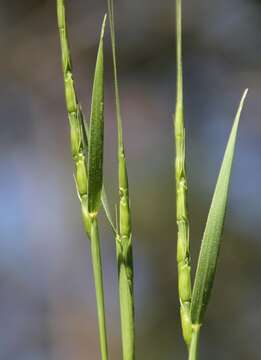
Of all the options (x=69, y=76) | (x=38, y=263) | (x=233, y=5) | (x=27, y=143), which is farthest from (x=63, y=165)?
(x=69, y=76)

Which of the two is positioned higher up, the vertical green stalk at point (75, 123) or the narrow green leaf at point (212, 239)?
the vertical green stalk at point (75, 123)

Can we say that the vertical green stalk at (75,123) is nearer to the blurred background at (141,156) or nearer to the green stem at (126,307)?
the green stem at (126,307)

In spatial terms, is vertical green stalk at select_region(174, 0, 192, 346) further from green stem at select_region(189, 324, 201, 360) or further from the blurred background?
the blurred background

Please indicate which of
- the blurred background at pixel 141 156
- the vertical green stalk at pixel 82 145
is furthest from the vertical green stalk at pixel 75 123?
the blurred background at pixel 141 156

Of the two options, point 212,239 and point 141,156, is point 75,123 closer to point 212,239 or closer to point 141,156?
point 212,239

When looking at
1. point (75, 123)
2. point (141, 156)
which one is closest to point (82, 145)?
point (75, 123)

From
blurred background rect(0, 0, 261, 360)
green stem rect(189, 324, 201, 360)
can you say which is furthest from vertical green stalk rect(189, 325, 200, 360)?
blurred background rect(0, 0, 261, 360)

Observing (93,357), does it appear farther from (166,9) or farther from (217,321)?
(166,9)
